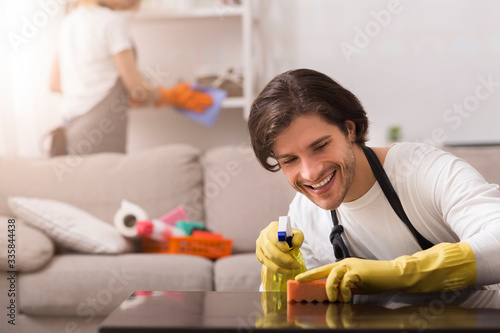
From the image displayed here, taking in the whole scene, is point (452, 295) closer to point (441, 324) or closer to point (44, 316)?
point (441, 324)

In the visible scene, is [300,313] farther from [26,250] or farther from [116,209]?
[116,209]

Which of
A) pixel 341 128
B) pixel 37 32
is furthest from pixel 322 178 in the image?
pixel 37 32

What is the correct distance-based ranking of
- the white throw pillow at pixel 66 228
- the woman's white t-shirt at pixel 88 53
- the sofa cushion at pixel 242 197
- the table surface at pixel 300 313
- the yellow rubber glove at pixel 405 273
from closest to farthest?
1. the table surface at pixel 300 313
2. the yellow rubber glove at pixel 405 273
3. the white throw pillow at pixel 66 228
4. the sofa cushion at pixel 242 197
5. the woman's white t-shirt at pixel 88 53

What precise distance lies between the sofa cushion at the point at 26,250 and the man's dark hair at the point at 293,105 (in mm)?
1228

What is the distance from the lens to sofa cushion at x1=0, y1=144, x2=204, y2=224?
2584 millimetres

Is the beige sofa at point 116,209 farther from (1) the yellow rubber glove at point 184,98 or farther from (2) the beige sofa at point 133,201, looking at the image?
(1) the yellow rubber glove at point 184,98

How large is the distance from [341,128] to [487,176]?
53.8 inches

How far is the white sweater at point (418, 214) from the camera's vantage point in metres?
1.09

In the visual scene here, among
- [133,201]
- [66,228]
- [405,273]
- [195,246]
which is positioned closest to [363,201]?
[405,273]

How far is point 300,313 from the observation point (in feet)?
2.80

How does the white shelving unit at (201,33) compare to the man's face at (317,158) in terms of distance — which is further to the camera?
the white shelving unit at (201,33)

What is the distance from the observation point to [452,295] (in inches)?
38.9

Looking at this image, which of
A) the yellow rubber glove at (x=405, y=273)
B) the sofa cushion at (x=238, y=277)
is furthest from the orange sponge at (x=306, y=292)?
the sofa cushion at (x=238, y=277)

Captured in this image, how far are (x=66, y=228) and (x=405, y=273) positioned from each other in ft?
5.34
